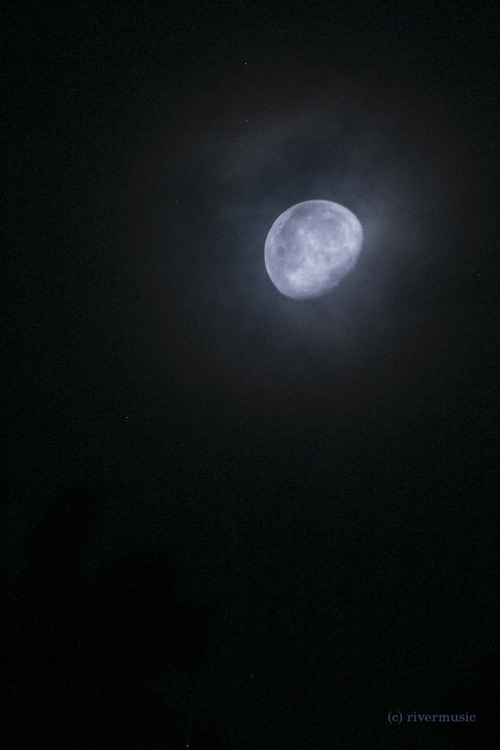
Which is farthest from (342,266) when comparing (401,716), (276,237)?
(401,716)

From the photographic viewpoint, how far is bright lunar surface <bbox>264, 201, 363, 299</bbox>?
15.6 feet

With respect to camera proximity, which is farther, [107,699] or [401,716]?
[107,699]

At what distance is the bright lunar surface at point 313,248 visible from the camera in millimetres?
4766

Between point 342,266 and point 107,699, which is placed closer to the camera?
point 342,266

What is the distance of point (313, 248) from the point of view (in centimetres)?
488

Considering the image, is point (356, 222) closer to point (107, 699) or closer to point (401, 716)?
point (401, 716)

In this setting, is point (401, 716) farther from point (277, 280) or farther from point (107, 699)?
point (277, 280)

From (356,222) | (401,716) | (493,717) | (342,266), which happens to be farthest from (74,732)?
(356,222)

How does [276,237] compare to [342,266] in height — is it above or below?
above

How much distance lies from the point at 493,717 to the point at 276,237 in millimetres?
5915

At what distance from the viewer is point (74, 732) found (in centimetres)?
496

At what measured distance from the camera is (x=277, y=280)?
16.4 ft

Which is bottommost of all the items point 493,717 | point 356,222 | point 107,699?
point 493,717

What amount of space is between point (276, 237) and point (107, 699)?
5.93m
